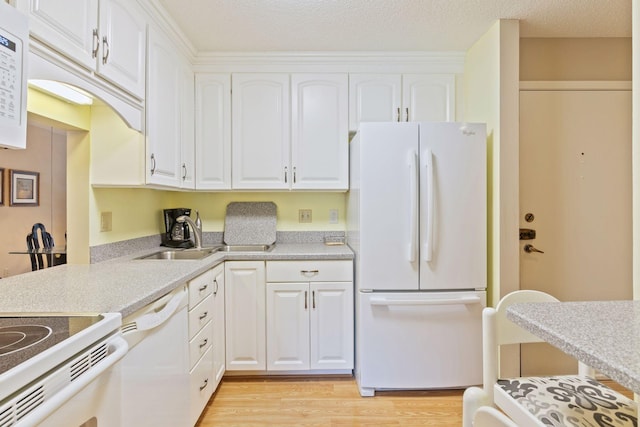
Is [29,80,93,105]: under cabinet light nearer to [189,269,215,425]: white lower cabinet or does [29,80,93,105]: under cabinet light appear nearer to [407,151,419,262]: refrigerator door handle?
[189,269,215,425]: white lower cabinet

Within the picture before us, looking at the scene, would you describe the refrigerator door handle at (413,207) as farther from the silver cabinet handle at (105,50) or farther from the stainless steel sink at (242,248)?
the silver cabinet handle at (105,50)

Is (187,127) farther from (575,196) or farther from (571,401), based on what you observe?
(575,196)

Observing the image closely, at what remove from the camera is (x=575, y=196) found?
2.21 m

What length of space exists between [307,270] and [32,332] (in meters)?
1.53

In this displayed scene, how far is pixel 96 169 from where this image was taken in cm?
181

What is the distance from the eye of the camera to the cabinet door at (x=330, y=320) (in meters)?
2.24

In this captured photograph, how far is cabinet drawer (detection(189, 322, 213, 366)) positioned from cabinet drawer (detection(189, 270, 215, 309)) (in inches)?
7.3

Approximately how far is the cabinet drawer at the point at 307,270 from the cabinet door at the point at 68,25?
4.76 ft

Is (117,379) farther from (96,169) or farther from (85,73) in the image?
(96,169)

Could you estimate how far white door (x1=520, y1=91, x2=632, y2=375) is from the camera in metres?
2.19

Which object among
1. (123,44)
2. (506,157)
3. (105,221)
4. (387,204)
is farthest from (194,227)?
(506,157)

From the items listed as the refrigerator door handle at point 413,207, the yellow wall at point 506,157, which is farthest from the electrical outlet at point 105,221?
the yellow wall at point 506,157

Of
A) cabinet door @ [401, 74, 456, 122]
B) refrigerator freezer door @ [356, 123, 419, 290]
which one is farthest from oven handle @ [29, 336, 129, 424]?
cabinet door @ [401, 74, 456, 122]

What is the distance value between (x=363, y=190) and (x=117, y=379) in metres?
1.48
